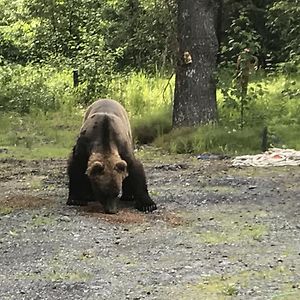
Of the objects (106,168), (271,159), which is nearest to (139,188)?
(106,168)

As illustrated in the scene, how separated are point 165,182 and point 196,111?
4081 mm

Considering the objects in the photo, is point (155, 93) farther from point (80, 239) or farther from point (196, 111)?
point (80, 239)

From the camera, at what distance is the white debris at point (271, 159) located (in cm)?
1141

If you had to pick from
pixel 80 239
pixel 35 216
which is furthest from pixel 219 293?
pixel 35 216

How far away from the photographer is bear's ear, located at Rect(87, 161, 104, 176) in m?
7.73

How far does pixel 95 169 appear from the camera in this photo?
306 inches

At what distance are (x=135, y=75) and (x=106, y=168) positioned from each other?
1204 centimetres

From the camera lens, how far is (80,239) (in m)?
6.77

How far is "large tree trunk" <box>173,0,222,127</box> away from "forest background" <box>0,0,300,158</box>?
11.1 inches

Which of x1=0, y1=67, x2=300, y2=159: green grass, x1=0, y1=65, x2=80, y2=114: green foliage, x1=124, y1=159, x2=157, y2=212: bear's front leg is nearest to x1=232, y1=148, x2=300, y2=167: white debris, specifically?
x1=0, y1=67, x2=300, y2=159: green grass

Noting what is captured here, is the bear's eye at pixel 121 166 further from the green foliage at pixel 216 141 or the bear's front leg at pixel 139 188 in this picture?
the green foliage at pixel 216 141

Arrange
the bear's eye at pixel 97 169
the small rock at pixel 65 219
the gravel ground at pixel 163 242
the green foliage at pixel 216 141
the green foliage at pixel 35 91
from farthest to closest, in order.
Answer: the green foliage at pixel 35 91 → the green foliage at pixel 216 141 → the bear's eye at pixel 97 169 → the small rock at pixel 65 219 → the gravel ground at pixel 163 242

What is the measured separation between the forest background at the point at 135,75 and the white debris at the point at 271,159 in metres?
0.83

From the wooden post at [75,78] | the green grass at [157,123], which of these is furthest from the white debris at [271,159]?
the wooden post at [75,78]
